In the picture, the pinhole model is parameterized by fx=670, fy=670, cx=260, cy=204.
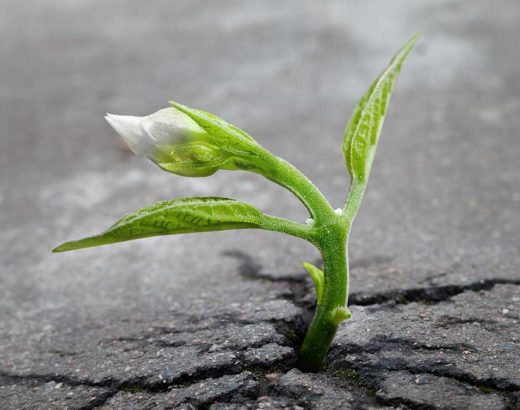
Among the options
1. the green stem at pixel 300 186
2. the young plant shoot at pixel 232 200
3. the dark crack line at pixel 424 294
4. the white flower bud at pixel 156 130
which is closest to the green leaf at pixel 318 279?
the young plant shoot at pixel 232 200

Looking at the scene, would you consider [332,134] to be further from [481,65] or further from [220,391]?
[220,391]

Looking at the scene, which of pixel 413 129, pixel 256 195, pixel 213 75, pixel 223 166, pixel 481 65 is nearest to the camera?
pixel 223 166

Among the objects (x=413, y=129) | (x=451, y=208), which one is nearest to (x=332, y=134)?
(x=413, y=129)

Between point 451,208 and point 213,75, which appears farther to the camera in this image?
point 213,75

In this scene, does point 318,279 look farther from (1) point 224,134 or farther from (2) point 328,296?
(1) point 224,134

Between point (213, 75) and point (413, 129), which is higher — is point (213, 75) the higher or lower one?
the higher one

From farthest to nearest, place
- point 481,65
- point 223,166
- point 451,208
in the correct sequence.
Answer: point 481,65
point 451,208
point 223,166
